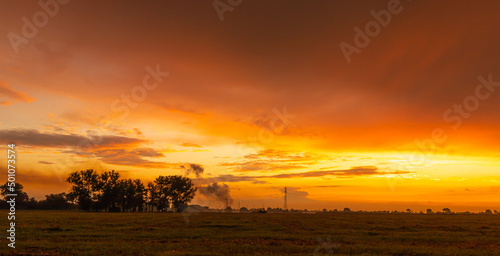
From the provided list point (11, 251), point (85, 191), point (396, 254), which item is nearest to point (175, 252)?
point (11, 251)

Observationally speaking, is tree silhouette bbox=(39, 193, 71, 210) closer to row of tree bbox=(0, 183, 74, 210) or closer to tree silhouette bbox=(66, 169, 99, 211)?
row of tree bbox=(0, 183, 74, 210)

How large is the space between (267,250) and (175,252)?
629 cm

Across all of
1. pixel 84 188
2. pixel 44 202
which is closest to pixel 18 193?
pixel 44 202

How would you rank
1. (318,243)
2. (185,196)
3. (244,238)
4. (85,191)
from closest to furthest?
1. (318,243)
2. (244,238)
3. (85,191)
4. (185,196)

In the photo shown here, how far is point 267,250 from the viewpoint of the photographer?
78.6 ft

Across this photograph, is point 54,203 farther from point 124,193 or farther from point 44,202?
point 124,193

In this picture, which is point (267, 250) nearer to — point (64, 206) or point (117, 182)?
point (117, 182)

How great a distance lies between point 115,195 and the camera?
146875 mm

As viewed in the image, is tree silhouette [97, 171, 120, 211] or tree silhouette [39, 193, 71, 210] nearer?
tree silhouette [97, 171, 120, 211]

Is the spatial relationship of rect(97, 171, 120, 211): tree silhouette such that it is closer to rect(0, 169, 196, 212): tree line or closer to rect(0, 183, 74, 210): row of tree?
rect(0, 169, 196, 212): tree line

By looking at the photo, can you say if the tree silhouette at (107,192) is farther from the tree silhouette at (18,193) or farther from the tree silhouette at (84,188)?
the tree silhouette at (18,193)

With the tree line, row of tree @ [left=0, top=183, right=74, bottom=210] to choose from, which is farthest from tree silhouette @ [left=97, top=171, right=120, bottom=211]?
row of tree @ [left=0, top=183, right=74, bottom=210]

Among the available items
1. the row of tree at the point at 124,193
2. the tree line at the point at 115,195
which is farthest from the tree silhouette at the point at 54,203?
the row of tree at the point at 124,193

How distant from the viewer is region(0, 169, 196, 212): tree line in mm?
142825
